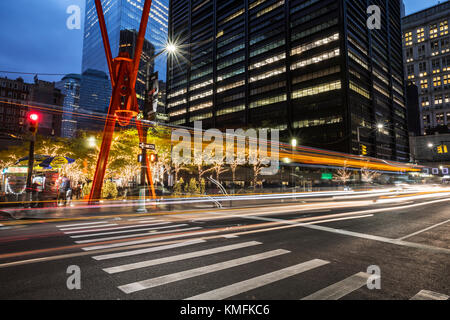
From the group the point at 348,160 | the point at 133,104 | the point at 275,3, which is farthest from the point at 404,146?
the point at 133,104

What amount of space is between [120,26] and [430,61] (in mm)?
153324

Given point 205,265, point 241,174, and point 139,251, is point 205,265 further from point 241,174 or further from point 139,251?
point 241,174

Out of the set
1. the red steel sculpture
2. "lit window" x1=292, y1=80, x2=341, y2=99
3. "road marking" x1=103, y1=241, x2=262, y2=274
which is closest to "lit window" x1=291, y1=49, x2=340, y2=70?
"lit window" x1=292, y1=80, x2=341, y2=99

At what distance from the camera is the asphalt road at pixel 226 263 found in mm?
3889

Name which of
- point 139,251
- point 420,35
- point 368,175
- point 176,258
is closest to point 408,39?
point 420,35

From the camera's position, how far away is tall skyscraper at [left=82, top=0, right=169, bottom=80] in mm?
110312

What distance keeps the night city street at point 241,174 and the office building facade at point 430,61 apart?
597 mm

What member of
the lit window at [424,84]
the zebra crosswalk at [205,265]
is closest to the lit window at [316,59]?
the zebra crosswalk at [205,265]

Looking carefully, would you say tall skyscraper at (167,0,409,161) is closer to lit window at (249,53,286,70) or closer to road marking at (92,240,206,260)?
lit window at (249,53,286,70)

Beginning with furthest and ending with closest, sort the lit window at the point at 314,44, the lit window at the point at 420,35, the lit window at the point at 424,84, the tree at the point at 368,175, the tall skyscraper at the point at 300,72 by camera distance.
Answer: the lit window at the point at 420,35 → the lit window at the point at 424,84 → the tall skyscraper at the point at 300,72 → the lit window at the point at 314,44 → the tree at the point at 368,175

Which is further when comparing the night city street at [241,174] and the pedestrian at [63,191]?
the pedestrian at [63,191]

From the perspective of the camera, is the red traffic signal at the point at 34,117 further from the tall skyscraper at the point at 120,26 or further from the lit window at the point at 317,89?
the tall skyscraper at the point at 120,26

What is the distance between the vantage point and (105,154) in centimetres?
1880

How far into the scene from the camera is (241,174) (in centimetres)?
5284
